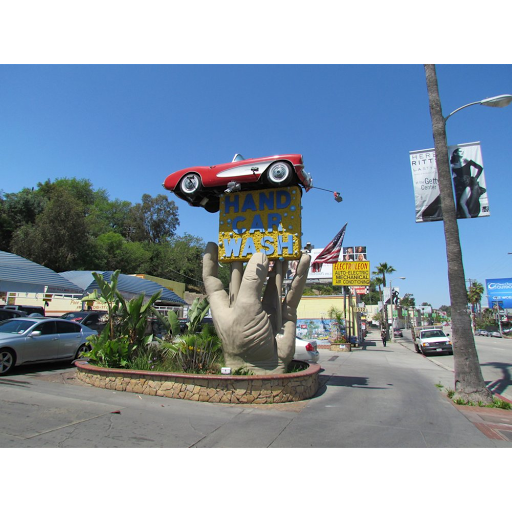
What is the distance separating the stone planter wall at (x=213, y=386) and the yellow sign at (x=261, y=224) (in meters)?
3.18

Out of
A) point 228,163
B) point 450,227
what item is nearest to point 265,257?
point 228,163

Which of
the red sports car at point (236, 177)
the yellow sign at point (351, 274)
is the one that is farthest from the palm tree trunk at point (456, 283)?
the yellow sign at point (351, 274)

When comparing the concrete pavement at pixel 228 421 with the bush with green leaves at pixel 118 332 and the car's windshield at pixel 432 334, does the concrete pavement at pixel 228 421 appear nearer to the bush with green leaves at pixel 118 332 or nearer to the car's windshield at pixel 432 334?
the bush with green leaves at pixel 118 332

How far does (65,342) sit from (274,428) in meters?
7.59

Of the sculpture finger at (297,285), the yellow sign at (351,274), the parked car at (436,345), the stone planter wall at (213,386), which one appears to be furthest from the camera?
the yellow sign at (351,274)

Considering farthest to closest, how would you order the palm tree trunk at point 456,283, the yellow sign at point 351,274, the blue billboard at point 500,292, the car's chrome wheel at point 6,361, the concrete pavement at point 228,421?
the blue billboard at point 500,292 < the yellow sign at point 351,274 < the car's chrome wheel at point 6,361 < the palm tree trunk at point 456,283 < the concrete pavement at point 228,421

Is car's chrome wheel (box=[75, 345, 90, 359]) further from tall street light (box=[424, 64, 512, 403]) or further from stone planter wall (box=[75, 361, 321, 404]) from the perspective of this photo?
tall street light (box=[424, 64, 512, 403])

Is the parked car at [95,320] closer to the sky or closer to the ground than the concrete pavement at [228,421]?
closer to the sky

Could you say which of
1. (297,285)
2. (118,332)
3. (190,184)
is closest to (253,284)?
(297,285)

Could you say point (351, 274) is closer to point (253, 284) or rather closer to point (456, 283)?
point (456, 283)

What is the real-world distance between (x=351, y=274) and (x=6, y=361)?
23536mm

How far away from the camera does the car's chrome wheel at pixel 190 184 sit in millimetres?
10060

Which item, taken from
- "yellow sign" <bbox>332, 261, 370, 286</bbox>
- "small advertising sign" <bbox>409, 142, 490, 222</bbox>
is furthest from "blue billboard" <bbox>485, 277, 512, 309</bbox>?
"small advertising sign" <bbox>409, 142, 490, 222</bbox>
